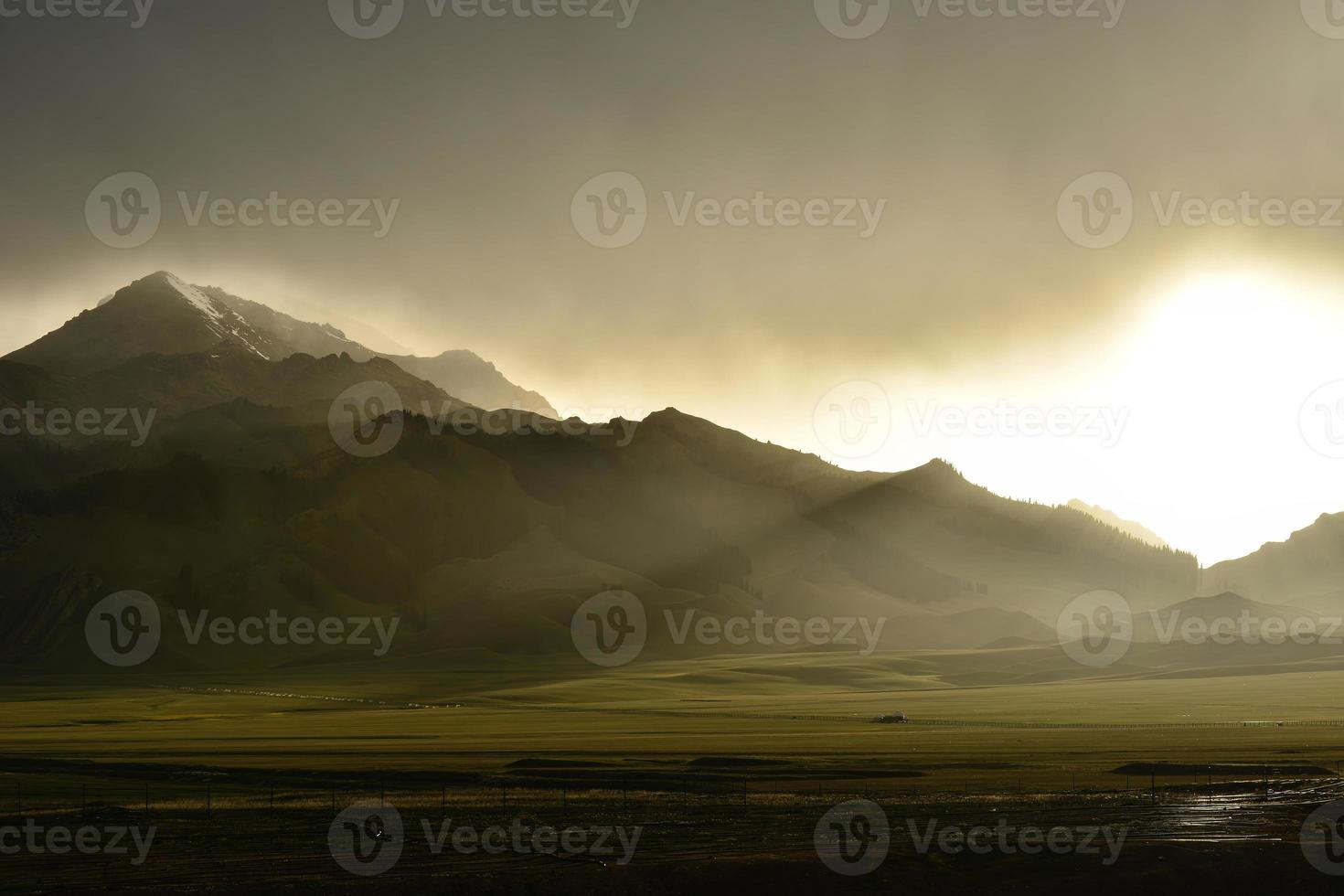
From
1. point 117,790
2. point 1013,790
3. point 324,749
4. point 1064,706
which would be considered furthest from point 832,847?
point 1064,706

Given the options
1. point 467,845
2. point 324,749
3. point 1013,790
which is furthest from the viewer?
point 324,749

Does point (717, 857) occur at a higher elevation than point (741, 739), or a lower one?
higher

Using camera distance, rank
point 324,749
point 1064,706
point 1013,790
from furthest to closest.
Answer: point 1064,706 < point 324,749 < point 1013,790

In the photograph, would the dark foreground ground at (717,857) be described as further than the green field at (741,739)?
No

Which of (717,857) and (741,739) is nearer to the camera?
(717,857)

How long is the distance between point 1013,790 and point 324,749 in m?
68.7

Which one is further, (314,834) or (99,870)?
(314,834)

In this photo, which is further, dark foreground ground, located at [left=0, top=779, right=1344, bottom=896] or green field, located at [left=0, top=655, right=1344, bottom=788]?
green field, located at [left=0, top=655, right=1344, bottom=788]

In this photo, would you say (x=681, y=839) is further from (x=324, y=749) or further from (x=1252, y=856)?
(x=324, y=749)

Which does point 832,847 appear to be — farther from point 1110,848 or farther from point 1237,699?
point 1237,699

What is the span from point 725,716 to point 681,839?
10681 centimetres

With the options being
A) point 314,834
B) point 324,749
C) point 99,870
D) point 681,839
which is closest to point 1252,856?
point 681,839

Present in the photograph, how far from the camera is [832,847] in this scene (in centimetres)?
6084

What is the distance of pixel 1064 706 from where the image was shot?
599 ft
